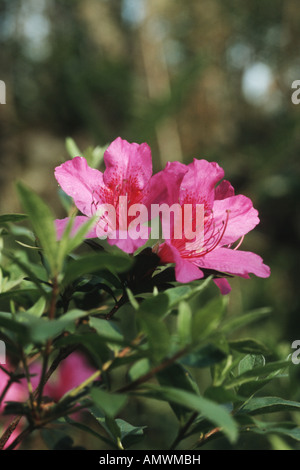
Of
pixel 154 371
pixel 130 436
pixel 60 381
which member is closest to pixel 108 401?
pixel 154 371

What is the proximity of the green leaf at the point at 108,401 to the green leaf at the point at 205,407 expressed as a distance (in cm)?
2

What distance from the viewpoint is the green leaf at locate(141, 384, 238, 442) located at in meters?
0.21

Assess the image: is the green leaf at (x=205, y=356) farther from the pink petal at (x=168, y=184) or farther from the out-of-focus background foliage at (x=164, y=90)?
the out-of-focus background foliage at (x=164, y=90)

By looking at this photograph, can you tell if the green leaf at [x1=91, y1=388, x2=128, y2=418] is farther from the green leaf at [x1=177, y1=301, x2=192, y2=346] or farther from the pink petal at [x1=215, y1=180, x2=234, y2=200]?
the pink petal at [x1=215, y1=180, x2=234, y2=200]

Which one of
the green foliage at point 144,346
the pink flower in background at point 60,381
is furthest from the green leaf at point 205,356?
the pink flower in background at point 60,381

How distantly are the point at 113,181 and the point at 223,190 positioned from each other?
0.09 m

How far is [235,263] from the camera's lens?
0.32m

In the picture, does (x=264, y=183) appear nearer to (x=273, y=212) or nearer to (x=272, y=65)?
(x=273, y=212)

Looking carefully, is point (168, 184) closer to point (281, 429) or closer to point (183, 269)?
point (183, 269)

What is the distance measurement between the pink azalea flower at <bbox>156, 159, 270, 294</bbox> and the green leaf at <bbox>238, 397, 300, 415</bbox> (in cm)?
8

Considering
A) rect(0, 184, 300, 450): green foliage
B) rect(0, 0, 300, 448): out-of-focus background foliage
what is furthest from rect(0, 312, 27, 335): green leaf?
rect(0, 0, 300, 448): out-of-focus background foliage

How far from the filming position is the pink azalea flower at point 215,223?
33 cm

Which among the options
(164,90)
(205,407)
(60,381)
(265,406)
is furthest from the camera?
(164,90)
